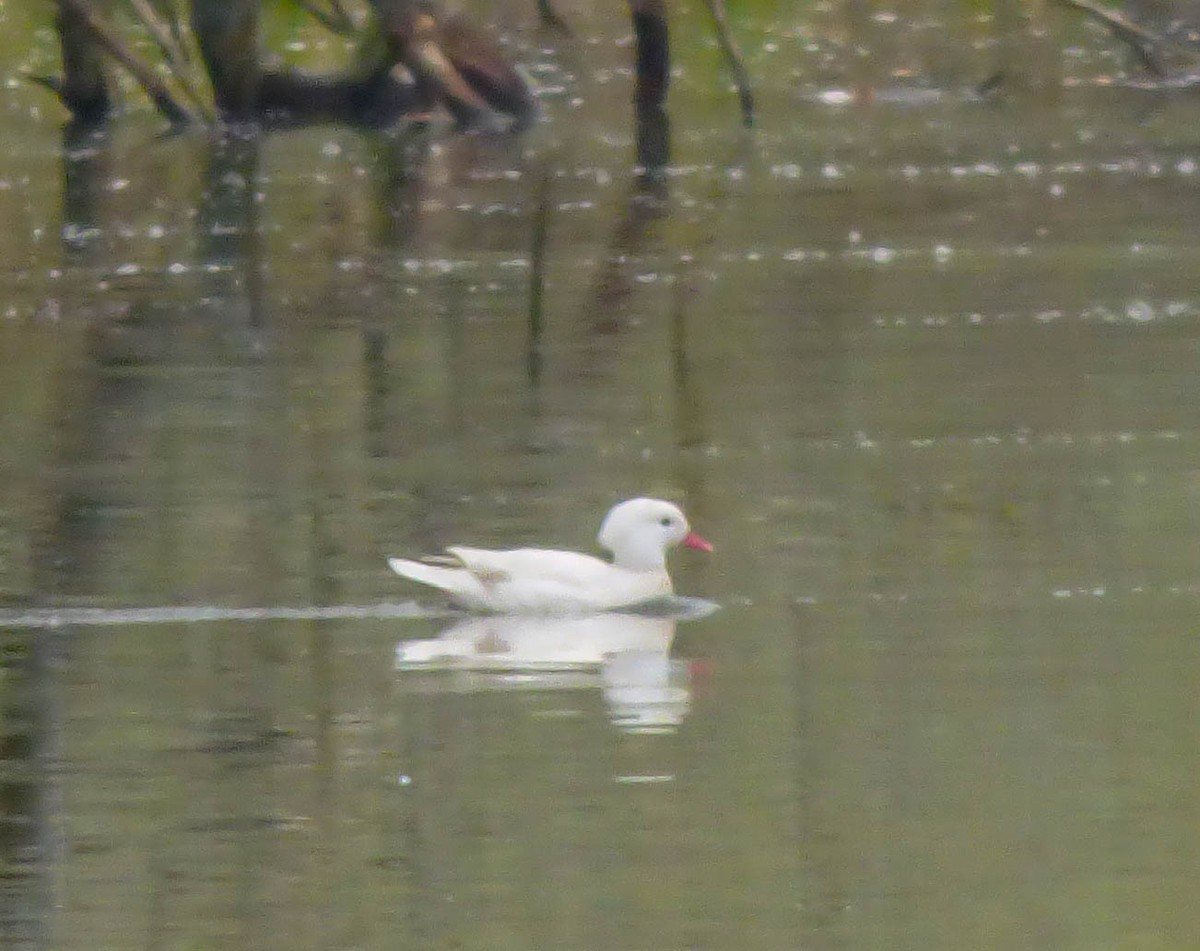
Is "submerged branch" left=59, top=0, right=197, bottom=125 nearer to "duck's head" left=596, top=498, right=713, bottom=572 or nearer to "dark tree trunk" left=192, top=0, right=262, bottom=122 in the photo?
"dark tree trunk" left=192, top=0, right=262, bottom=122

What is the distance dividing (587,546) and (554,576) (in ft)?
4.45

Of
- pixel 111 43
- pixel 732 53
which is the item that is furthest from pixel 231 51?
pixel 732 53

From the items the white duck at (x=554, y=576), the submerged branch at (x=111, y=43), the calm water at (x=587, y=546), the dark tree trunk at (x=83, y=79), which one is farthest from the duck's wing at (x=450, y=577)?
the dark tree trunk at (x=83, y=79)

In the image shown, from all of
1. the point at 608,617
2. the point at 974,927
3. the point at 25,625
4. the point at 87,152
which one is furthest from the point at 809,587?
the point at 87,152

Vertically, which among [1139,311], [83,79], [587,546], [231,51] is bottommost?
[83,79]

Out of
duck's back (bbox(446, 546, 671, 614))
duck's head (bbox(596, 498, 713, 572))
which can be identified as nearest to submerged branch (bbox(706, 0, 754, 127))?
duck's head (bbox(596, 498, 713, 572))

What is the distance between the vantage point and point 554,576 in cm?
1015

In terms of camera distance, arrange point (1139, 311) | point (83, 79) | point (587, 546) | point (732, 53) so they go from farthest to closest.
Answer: point (83, 79) < point (732, 53) < point (1139, 311) < point (587, 546)

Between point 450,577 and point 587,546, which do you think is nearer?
point 450,577

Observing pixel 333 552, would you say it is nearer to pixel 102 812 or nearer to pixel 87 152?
pixel 102 812

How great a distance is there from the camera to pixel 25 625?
33.1 feet

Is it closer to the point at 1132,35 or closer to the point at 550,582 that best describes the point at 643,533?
the point at 550,582

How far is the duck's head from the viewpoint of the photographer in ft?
33.7

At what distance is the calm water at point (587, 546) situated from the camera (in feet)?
23.0
